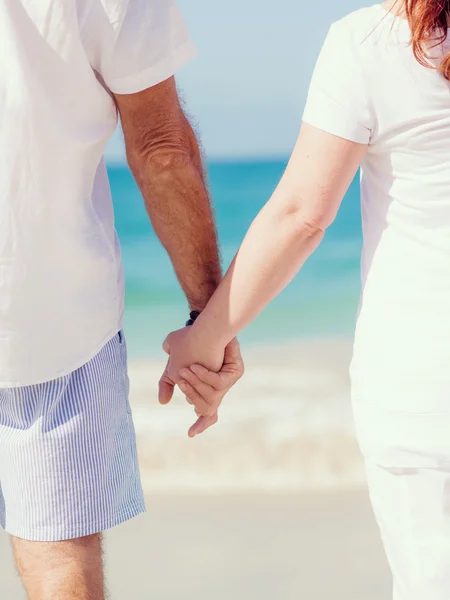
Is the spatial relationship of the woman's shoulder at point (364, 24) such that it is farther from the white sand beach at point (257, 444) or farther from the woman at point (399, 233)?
the white sand beach at point (257, 444)

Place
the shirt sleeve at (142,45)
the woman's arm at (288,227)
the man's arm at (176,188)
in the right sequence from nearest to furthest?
the woman's arm at (288,227)
the shirt sleeve at (142,45)
the man's arm at (176,188)

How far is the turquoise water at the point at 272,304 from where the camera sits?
30.3 feet

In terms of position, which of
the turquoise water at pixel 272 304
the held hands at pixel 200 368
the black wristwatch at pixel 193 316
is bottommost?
the turquoise water at pixel 272 304

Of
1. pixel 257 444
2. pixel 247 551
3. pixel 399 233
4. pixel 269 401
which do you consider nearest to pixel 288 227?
pixel 399 233

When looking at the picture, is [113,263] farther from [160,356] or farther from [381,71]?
[160,356]

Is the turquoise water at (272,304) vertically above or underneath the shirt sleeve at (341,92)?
underneath

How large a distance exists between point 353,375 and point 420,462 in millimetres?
204

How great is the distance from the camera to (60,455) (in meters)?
1.98

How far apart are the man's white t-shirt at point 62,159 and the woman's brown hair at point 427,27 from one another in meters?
0.54

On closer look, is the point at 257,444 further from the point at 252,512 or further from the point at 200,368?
the point at 200,368

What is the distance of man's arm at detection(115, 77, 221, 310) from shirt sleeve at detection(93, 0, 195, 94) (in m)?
0.10

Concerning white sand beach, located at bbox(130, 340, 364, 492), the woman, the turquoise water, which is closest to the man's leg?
the woman

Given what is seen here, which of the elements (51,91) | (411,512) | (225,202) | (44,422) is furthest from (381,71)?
(225,202)

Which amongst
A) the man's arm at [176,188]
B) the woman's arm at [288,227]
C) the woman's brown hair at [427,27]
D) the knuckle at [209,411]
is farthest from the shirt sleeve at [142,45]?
the knuckle at [209,411]
